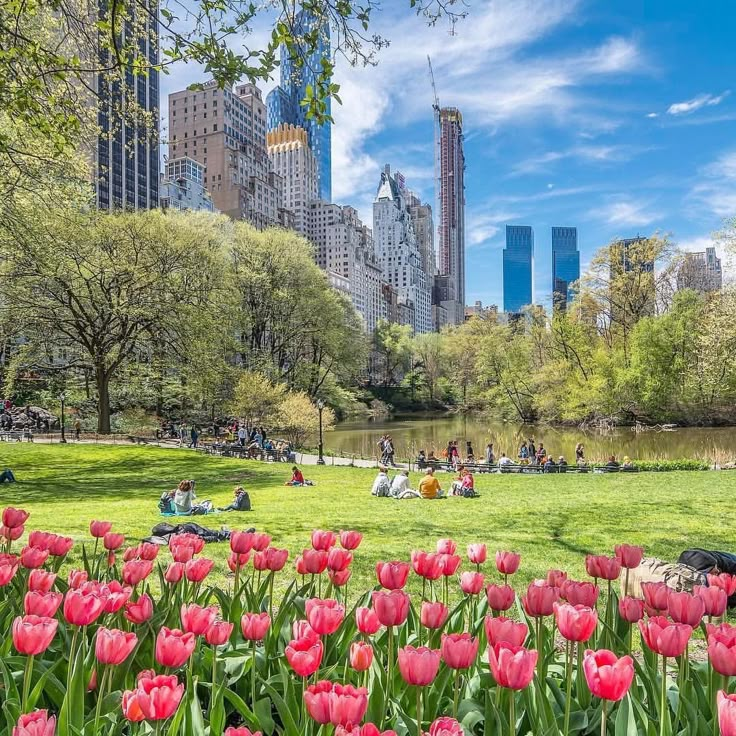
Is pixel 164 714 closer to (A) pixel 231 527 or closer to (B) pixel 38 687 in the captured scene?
(B) pixel 38 687

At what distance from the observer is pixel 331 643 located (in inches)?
89.2

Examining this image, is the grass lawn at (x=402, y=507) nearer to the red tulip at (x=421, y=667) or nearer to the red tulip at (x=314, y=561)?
the red tulip at (x=314, y=561)

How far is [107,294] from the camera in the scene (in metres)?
22.8

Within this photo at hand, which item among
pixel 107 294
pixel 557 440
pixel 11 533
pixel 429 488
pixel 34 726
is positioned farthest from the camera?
pixel 557 440

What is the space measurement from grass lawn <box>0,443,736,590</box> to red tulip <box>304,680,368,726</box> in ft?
14.4

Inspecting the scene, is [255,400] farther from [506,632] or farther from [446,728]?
[446,728]

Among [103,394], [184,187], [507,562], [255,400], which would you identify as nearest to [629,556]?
[507,562]

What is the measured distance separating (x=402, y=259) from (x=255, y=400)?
514 ft

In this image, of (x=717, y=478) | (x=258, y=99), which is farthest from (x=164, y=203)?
(x=717, y=478)

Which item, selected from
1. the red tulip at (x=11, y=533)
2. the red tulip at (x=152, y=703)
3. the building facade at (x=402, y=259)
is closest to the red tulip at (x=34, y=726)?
the red tulip at (x=152, y=703)

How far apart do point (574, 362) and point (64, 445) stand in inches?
1323

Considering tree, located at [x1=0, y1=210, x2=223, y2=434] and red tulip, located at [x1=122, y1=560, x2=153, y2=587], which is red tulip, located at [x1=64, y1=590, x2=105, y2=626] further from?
tree, located at [x1=0, y1=210, x2=223, y2=434]

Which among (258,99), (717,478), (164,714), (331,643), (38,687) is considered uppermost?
(258,99)

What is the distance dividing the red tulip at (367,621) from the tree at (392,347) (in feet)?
237
